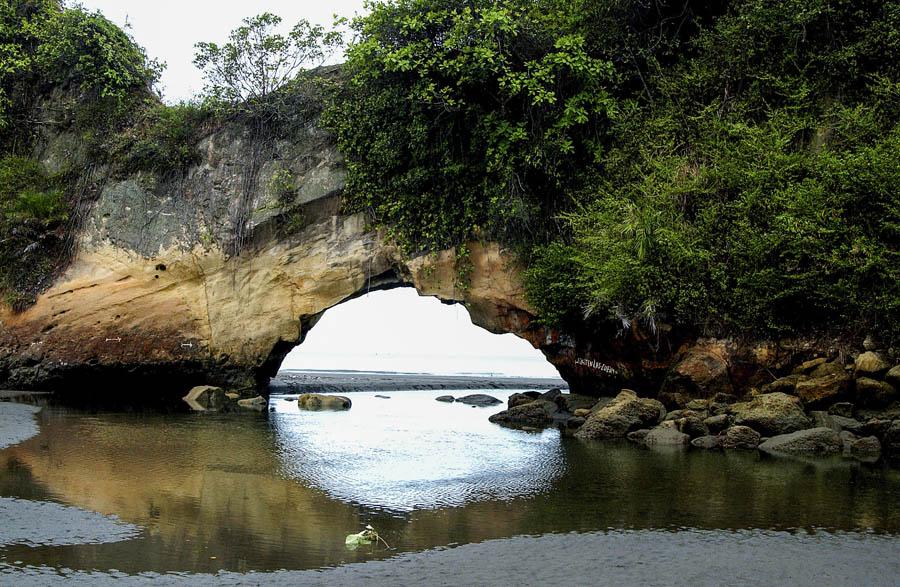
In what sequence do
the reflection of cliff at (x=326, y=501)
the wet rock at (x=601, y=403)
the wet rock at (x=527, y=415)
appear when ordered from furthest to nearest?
1. the wet rock at (x=527, y=415)
2. the wet rock at (x=601, y=403)
3. the reflection of cliff at (x=326, y=501)

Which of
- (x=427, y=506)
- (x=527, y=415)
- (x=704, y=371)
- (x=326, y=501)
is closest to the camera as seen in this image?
(x=427, y=506)

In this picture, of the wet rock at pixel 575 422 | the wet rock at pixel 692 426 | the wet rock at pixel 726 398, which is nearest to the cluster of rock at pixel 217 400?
the wet rock at pixel 575 422

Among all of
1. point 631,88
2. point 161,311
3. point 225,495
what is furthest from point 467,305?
point 225,495

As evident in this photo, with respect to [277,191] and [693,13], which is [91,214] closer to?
[277,191]

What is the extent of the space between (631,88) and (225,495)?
11938 millimetres

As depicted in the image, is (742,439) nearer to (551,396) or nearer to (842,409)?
(842,409)

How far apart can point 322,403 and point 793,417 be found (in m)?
10.1

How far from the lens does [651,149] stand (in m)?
14.5

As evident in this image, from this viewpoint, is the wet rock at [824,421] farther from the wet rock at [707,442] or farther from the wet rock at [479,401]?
the wet rock at [479,401]

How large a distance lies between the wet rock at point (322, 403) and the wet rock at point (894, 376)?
1091cm

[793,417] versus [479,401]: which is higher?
[793,417]

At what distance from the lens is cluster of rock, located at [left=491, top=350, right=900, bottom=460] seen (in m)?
10.9

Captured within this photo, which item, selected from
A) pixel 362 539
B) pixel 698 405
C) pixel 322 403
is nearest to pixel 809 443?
pixel 698 405

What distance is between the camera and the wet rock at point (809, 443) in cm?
1076
